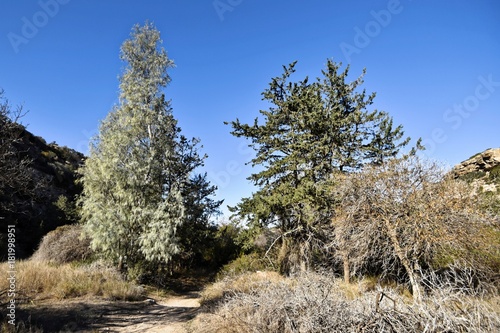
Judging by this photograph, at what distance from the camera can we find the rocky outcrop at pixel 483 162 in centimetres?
2973

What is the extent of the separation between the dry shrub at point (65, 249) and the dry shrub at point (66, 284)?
19.8 ft

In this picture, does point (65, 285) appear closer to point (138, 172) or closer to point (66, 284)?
point (66, 284)

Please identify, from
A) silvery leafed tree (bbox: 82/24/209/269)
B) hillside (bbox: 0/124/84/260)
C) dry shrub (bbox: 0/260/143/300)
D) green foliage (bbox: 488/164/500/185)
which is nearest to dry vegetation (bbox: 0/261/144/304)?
dry shrub (bbox: 0/260/143/300)

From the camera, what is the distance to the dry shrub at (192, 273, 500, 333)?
126 inches

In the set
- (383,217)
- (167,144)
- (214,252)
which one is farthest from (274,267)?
(167,144)

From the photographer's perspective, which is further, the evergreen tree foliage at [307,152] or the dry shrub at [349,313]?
the evergreen tree foliage at [307,152]

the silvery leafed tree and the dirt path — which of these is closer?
the dirt path

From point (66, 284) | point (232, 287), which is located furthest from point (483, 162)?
point (66, 284)

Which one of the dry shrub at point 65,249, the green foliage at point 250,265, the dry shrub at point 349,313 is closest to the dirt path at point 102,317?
the dry shrub at point 349,313

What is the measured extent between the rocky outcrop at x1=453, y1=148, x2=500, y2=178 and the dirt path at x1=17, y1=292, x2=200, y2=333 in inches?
1329

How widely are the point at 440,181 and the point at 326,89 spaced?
907 cm

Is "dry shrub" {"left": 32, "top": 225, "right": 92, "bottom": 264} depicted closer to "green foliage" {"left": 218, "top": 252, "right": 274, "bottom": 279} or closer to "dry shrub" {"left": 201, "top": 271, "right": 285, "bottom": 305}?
"green foliage" {"left": 218, "top": 252, "right": 274, "bottom": 279}

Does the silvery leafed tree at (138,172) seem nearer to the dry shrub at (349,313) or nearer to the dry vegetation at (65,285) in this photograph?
the dry vegetation at (65,285)

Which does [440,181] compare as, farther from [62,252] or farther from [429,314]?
[62,252]
